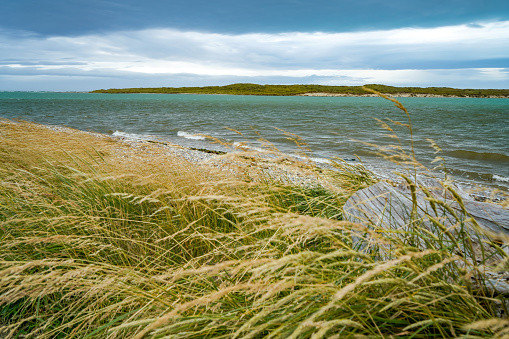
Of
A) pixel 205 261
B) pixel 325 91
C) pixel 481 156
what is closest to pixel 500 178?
pixel 481 156

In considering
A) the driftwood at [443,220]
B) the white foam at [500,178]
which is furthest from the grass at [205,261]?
the white foam at [500,178]

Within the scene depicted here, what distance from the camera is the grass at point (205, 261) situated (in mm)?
1219

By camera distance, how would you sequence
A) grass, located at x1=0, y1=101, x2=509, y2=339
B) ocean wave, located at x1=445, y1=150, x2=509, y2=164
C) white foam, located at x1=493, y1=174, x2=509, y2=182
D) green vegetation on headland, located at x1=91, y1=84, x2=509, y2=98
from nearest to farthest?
grass, located at x1=0, y1=101, x2=509, y2=339
white foam, located at x1=493, y1=174, x2=509, y2=182
ocean wave, located at x1=445, y1=150, x2=509, y2=164
green vegetation on headland, located at x1=91, y1=84, x2=509, y2=98

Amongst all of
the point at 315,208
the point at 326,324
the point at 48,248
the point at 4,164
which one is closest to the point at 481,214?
the point at 315,208

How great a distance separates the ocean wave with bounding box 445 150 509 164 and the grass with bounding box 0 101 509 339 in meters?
11.5

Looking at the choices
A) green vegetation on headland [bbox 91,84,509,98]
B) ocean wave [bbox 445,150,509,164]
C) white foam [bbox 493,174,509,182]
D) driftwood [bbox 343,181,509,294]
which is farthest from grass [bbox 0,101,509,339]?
green vegetation on headland [bbox 91,84,509,98]

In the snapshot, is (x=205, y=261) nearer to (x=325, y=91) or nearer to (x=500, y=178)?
(x=500, y=178)

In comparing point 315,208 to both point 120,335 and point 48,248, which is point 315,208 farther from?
point 48,248

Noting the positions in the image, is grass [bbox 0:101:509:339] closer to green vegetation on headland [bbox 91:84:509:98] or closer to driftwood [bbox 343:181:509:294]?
driftwood [bbox 343:181:509:294]

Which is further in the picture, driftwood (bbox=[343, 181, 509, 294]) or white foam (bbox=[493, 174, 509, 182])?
white foam (bbox=[493, 174, 509, 182])

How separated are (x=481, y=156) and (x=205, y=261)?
48.2 feet

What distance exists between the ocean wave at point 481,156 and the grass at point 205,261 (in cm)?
1149

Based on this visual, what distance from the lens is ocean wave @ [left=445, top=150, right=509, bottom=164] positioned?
1277 centimetres

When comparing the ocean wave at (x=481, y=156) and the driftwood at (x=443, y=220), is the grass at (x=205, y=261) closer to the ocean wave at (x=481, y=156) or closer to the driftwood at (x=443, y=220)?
the driftwood at (x=443, y=220)
